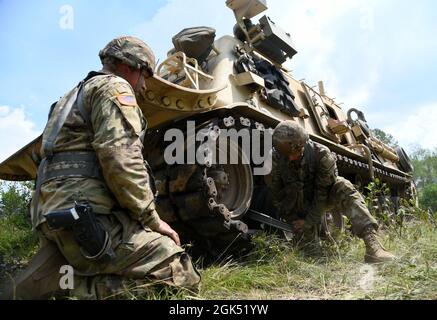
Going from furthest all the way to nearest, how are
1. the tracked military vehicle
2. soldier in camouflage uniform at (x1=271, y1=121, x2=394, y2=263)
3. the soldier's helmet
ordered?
the tracked military vehicle → soldier in camouflage uniform at (x1=271, y1=121, x2=394, y2=263) → the soldier's helmet

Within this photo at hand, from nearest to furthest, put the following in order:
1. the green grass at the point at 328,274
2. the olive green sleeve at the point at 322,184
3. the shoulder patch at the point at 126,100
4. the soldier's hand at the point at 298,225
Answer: the shoulder patch at the point at 126,100 → the green grass at the point at 328,274 → the olive green sleeve at the point at 322,184 → the soldier's hand at the point at 298,225

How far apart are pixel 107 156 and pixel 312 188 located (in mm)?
3027

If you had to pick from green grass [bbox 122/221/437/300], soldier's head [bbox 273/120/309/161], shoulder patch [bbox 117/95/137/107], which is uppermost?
shoulder patch [bbox 117/95/137/107]

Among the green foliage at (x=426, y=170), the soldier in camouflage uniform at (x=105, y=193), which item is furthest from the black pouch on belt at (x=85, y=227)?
the green foliage at (x=426, y=170)

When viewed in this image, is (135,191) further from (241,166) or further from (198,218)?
(241,166)

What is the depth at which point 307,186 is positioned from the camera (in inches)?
197

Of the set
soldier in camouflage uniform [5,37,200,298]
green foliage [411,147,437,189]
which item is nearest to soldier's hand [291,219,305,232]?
soldier in camouflage uniform [5,37,200,298]

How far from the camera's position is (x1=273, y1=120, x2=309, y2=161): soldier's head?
14.9 feet

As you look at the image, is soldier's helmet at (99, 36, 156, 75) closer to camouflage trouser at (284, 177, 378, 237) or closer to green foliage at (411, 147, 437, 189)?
camouflage trouser at (284, 177, 378, 237)

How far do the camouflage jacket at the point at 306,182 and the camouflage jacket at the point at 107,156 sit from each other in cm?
256

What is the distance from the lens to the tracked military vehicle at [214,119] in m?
4.63

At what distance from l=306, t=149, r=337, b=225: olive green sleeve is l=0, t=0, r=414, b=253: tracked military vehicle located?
0.70 metres

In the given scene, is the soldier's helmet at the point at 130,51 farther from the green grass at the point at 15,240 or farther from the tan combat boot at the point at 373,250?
the green grass at the point at 15,240

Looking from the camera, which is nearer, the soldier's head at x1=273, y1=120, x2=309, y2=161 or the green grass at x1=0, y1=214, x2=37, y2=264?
the soldier's head at x1=273, y1=120, x2=309, y2=161
